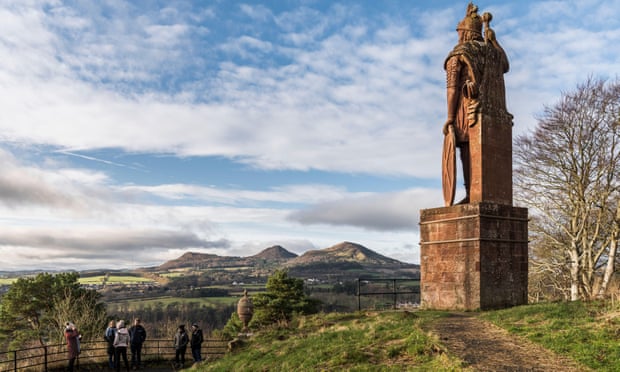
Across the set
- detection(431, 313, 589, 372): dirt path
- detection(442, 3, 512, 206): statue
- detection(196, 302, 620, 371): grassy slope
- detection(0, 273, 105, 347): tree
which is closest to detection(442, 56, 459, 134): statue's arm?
detection(442, 3, 512, 206): statue

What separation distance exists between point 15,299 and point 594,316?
35.7m

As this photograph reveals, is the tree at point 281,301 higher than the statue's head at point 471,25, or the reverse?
the statue's head at point 471,25

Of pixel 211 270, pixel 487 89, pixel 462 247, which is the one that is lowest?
pixel 211 270

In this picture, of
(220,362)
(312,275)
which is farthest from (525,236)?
(312,275)

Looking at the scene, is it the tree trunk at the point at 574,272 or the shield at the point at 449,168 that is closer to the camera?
the shield at the point at 449,168

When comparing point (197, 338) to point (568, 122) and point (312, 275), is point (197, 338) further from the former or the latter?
point (312, 275)

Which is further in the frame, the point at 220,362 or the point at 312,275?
the point at 312,275

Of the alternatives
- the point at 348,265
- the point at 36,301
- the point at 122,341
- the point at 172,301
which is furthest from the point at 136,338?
the point at 348,265

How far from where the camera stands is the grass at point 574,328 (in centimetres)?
702

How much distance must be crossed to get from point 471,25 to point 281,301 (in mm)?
24377

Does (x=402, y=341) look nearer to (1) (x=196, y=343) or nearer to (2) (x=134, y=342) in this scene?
(1) (x=196, y=343)

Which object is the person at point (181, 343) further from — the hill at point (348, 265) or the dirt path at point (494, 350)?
the hill at point (348, 265)

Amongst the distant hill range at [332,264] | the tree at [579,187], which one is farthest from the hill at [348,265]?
the tree at [579,187]

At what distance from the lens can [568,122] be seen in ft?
67.7
